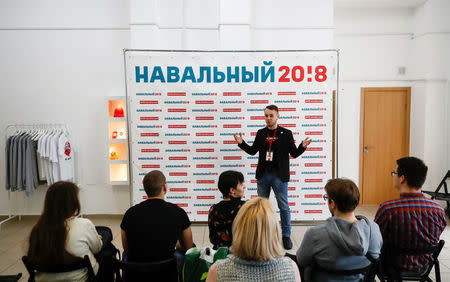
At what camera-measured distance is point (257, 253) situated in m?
1.14

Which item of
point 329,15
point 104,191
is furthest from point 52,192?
point 329,15

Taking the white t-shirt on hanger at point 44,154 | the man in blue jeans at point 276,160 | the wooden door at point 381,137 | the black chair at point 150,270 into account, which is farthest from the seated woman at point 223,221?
the wooden door at point 381,137

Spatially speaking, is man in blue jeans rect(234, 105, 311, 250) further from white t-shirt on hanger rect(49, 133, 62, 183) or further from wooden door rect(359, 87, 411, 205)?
white t-shirt on hanger rect(49, 133, 62, 183)

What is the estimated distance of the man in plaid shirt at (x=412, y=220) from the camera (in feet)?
6.17

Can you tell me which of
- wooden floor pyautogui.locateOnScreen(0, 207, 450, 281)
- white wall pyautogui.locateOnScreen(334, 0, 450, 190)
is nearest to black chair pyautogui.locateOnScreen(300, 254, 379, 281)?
wooden floor pyautogui.locateOnScreen(0, 207, 450, 281)

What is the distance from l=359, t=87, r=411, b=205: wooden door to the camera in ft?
16.8

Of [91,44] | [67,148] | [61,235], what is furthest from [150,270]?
[91,44]

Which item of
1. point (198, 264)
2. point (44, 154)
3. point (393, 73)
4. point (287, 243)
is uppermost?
point (393, 73)

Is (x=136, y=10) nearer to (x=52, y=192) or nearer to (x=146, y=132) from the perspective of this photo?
(x=146, y=132)

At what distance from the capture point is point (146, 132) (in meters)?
3.97

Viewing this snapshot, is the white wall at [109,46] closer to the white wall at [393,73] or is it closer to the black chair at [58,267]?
the white wall at [393,73]

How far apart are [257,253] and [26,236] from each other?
3.47m

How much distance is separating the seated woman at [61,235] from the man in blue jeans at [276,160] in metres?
2.20

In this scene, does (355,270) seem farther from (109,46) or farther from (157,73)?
(109,46)
